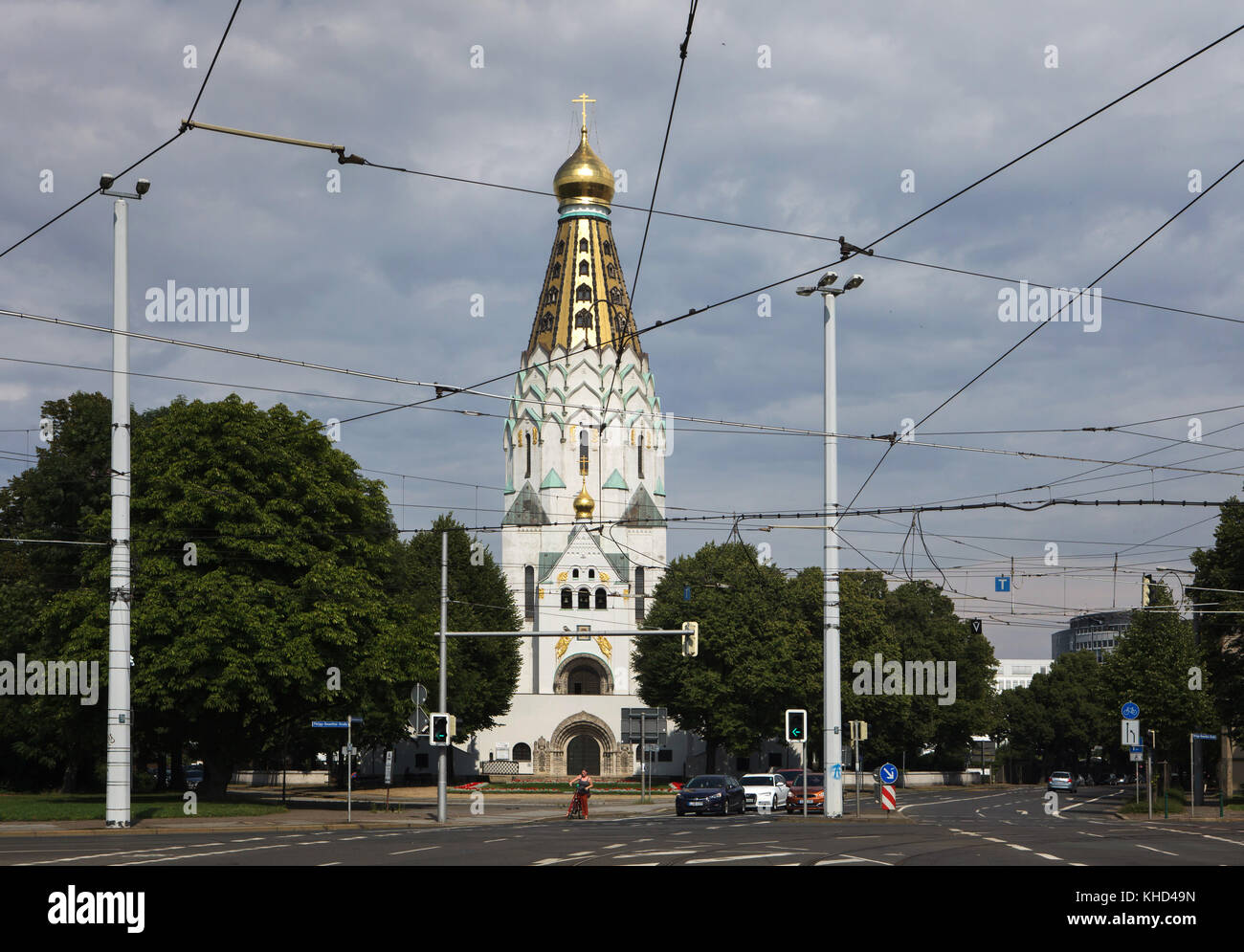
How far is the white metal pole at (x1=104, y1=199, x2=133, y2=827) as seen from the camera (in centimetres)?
2762

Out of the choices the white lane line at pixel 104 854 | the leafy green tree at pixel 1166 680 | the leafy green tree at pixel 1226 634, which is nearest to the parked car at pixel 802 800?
the leafy green tree at pixel 1166 680

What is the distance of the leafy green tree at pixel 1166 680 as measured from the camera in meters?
49.5

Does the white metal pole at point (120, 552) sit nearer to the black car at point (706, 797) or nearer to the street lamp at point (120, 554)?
the street lamp at point (120, 554)

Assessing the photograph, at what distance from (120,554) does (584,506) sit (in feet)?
231

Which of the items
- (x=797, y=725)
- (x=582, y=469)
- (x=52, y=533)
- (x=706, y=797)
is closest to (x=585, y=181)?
(x=582, y=469)

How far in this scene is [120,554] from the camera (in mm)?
28156

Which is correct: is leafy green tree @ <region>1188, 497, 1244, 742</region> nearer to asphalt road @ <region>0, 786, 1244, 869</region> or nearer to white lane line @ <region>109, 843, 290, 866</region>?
asphalt road @ <region>0, 786, 1244, 869</region>

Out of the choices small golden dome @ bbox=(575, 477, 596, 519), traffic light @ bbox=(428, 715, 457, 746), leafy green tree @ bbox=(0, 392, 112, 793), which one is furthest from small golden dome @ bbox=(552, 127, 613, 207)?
traffic light @ bbox=(428, 715, 457, 746)

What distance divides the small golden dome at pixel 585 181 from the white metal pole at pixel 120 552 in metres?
76.2

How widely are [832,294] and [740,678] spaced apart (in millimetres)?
43411

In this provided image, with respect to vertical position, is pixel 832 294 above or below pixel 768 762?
above

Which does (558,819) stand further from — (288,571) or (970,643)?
(970,643)
